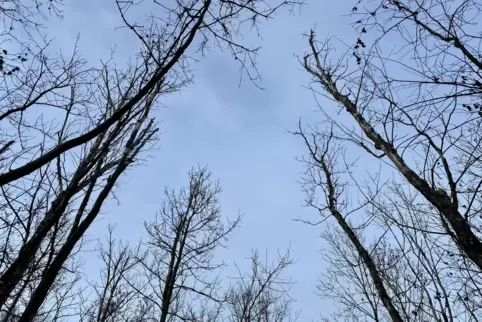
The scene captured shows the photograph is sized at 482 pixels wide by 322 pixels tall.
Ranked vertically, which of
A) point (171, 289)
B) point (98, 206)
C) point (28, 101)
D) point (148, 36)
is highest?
point (171, 289)

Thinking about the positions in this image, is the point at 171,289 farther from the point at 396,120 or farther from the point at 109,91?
the point at 396,120

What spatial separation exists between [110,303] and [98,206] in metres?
12.9

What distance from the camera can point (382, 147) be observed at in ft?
14.4

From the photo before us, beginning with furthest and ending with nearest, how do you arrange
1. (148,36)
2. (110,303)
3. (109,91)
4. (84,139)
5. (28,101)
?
(110,303) < (109,91) < (28,101) < (148,36) < (84,139)

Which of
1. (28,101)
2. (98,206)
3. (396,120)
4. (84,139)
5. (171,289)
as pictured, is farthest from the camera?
(171,289)

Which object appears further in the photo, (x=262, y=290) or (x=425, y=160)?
(x=262, y=290)

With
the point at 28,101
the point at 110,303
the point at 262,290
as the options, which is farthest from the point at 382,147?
the point at 110,303

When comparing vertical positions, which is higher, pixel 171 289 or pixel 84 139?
pixel 171 289

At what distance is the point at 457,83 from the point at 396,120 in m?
0.88

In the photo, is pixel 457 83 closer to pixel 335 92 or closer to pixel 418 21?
pixel 418 21

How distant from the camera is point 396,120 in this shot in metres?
3.63

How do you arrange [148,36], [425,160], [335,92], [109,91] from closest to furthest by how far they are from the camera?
[148,36], [425,160], [109,91], [335,92]

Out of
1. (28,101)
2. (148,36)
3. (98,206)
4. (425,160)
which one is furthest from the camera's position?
(28,101)

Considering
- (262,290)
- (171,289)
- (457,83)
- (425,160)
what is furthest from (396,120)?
(262,290)
